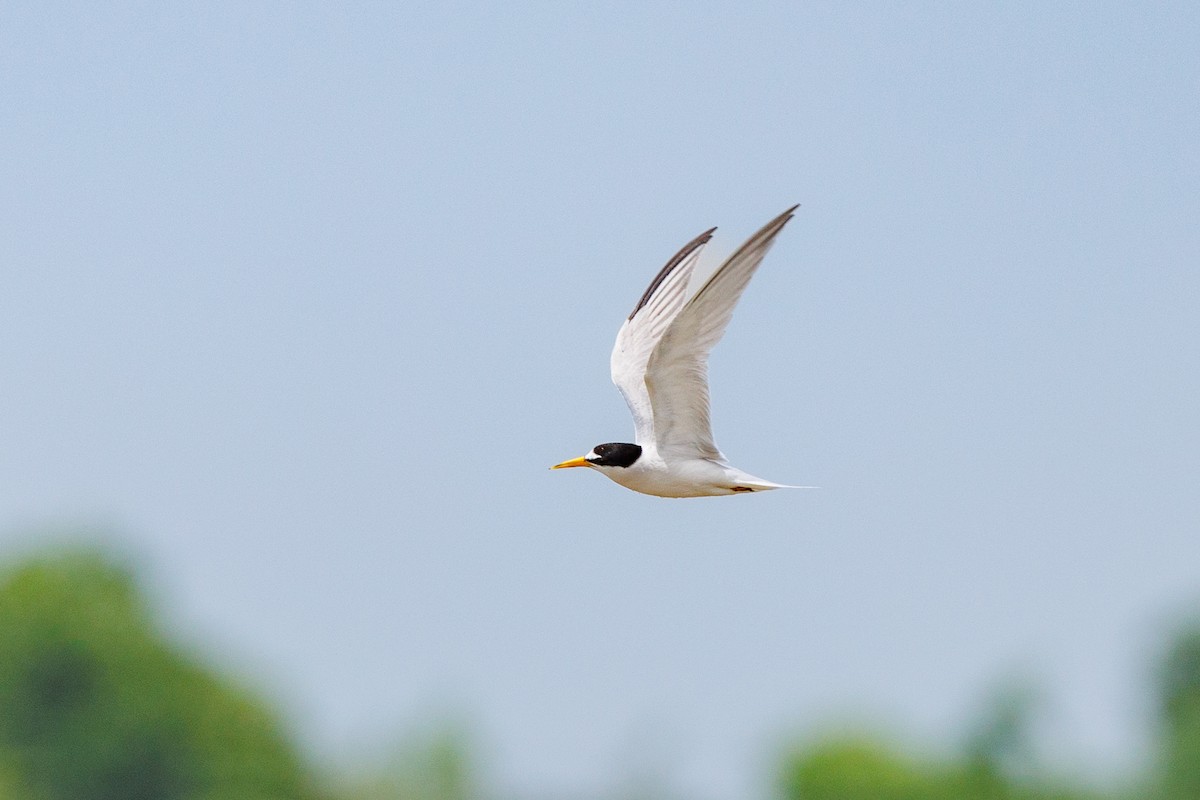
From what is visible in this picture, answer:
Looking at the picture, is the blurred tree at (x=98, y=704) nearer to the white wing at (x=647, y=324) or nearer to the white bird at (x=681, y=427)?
the white wing at (x=647, y=324)

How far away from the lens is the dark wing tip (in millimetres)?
10617

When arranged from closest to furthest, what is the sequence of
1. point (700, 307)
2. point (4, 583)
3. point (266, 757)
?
point (700, 307) < point (266, 757) < point (4, 583)

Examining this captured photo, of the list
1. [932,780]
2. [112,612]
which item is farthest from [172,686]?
[932,780]

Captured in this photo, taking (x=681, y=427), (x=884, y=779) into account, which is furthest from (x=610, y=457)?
(x=884, y=779)

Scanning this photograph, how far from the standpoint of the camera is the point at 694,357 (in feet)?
30.3

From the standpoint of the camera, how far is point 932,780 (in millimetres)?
70250

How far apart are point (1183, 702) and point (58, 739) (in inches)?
1535

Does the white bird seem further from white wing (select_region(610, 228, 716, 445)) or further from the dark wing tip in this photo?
the dark wing tip

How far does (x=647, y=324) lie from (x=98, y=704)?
195ft

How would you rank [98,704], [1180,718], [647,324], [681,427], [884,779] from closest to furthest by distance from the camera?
1. [681,427]
2. [647,324]
3. [884,779]
4. [1180,718]
5. [98,704]

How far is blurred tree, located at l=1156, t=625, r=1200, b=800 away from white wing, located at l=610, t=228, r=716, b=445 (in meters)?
58.0

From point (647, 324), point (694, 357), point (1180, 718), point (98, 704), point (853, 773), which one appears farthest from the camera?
point (98, 704)

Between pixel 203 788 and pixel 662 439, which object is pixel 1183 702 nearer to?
pixel 203 788

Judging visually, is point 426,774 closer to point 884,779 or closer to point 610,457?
point 884,779
